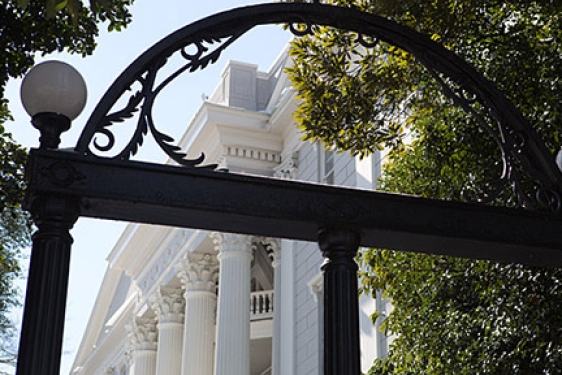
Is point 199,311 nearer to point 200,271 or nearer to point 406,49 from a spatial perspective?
point 200,271

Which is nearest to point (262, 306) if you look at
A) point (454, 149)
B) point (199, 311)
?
point (199, 311)

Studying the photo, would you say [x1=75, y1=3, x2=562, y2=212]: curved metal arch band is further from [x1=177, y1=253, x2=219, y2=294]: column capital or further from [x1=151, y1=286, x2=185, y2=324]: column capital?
[x1=151, y1=286, x2=185, y2=324]: column capital

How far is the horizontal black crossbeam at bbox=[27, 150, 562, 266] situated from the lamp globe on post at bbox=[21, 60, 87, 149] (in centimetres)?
28

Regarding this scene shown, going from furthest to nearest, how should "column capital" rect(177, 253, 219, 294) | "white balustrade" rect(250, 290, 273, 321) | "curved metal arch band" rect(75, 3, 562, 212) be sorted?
"white balustrade" rect(250, 290, 273, 321)
"column capital" rect(177, 253, 219, 294)
"curved metal arch band" rect(75, 3, 562, 212)

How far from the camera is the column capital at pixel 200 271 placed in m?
26.1

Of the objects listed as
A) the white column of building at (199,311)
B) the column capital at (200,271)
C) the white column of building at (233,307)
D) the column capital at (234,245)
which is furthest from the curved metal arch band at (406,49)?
the column capital at (200,271)

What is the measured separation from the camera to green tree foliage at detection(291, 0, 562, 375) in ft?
29.5

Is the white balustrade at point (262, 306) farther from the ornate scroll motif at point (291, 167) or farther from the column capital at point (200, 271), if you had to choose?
the ornate scroll motif at point (291, 167)

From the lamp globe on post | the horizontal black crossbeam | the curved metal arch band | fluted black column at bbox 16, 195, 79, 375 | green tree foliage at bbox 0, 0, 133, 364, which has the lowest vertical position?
fluted black column at bbox 16, 195, 79, 375

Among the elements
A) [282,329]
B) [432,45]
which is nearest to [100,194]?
[432,45]

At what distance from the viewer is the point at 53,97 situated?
5.50m

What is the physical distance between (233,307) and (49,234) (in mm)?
17714

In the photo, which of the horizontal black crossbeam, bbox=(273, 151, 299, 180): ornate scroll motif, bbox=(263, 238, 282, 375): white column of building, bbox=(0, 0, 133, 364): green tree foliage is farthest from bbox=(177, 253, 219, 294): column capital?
the horizontal black crossbeam

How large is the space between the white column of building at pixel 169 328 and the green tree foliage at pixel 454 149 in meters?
17.6
